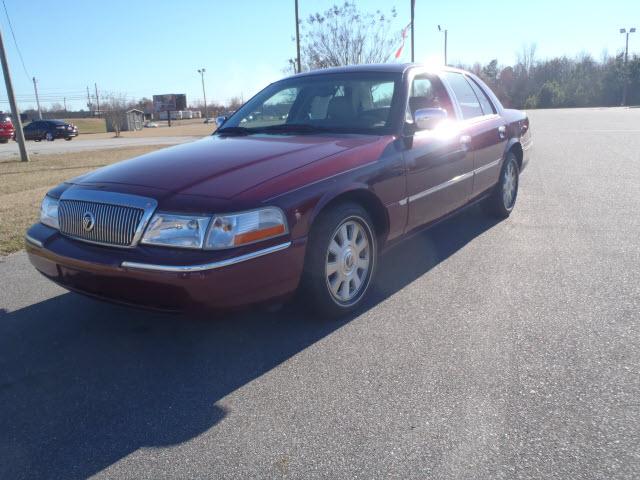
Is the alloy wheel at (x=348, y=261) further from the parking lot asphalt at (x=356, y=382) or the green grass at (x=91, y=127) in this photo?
the green grass at (x=91, y=127)

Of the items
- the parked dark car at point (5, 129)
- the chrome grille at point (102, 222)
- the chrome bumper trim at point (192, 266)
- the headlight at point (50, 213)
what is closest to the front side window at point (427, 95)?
the chrome bumper trim at point (192, 266)

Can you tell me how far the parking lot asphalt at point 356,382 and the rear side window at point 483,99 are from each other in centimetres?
186

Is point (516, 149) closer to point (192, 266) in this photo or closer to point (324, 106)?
point (324, 106)

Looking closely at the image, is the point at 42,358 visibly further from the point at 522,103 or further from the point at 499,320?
the point at 522,103

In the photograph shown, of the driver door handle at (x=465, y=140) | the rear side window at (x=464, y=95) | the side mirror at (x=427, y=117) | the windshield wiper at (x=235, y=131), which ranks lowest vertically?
the driver door handle at (x=465, y=140)

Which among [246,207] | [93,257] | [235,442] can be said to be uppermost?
[246,207]

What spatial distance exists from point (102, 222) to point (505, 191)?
451 cm

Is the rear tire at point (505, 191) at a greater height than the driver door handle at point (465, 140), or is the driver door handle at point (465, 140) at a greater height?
the driver door handle at point (465, 140)

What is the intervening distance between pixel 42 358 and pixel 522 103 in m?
68.1

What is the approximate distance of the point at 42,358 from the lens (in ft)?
10.6

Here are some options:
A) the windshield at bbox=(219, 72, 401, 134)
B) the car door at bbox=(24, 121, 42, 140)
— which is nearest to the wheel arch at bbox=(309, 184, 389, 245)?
the windshield at bbox=(219, 72, 401, 134)

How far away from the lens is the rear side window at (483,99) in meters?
5.65

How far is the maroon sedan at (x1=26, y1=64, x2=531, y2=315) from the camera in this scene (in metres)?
2.86

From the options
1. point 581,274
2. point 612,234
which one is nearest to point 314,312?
point 581,274
